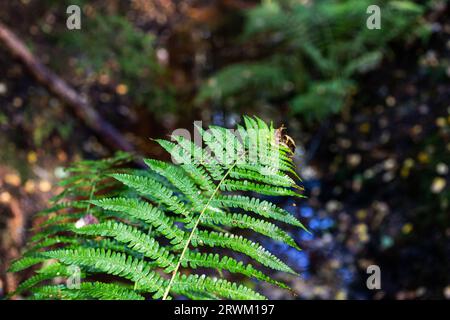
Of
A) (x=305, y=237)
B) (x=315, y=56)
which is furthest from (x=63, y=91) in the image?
(x=305, y=237)

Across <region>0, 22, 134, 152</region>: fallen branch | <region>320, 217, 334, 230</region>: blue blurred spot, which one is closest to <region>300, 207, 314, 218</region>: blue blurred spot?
<region>320, 217, 334, 230</region>: blue blurred spot

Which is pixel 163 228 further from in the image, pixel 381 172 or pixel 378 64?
pixel 378 64

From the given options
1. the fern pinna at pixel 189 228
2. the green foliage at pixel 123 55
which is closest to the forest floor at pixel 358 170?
the green foliage at pixel 123 55

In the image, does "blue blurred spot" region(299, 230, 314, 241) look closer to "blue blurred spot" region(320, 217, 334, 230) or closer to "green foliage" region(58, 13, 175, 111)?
"blue blurred spot" region(320, 217, 334, 230)

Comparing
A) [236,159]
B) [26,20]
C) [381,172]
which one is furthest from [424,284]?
[26,20]

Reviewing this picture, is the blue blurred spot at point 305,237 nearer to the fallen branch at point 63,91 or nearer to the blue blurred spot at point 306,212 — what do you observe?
the blue blurred spot at point 306,212

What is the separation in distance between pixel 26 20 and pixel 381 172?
147 inches

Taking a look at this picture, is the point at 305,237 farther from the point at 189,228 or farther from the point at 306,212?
the point at 189,228

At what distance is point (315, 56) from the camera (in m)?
3.79

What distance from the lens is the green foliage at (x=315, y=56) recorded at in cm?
368

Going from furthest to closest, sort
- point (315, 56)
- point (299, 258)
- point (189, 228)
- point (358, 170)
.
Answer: point (315, 56) < point (358, 170) < point (299, 258) < point (189, 228)

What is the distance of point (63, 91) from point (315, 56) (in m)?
2.54

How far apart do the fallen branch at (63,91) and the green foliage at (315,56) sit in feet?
3.72
